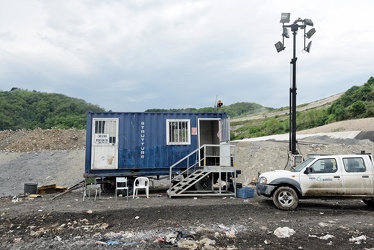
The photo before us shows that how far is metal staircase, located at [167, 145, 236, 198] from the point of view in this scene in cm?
1357

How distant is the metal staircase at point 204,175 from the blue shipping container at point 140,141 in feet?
1.23

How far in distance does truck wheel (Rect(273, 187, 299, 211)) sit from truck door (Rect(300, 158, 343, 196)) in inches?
14.1

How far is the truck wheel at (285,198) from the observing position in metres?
10.6

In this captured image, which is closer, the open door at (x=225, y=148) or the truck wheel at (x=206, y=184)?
the open door at (x=225, y=148)

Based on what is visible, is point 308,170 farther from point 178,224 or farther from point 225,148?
point 178,224

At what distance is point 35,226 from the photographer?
29.3 feet

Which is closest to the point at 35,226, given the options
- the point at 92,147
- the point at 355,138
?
the point at 92,147

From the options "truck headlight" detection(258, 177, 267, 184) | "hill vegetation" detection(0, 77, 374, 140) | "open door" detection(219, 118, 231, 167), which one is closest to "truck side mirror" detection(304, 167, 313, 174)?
"truck headlight" detection(258, 177, 267, 184)

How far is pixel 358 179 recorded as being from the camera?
10.5m

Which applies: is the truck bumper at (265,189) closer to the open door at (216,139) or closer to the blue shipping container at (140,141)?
the open door at (216,139)

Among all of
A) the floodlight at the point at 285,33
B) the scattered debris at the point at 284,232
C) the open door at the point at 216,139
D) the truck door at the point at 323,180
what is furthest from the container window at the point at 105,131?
the scattered debris at the point at 284,232

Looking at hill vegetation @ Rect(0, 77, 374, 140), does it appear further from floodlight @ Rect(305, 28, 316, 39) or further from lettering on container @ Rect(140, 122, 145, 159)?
floodlight @ Rect(305, 28, 316, 39)

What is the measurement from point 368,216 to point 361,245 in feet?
10.6

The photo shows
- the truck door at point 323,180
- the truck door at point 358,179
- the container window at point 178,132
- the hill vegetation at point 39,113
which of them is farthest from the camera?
Result: the hill vegetation at point 39,113
